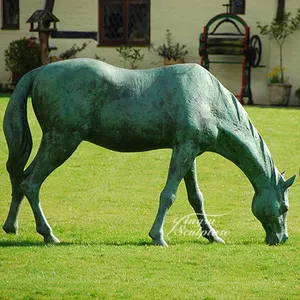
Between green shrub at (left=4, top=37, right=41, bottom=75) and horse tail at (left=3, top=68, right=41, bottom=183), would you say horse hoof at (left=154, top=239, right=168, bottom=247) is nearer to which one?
horse tail at (left=3, top=68, right=41, bottom=183)

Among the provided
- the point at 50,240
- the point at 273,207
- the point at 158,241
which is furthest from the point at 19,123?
the point at 273,207

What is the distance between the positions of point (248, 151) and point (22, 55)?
1677 cm

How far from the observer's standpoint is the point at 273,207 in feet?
→ 30.3

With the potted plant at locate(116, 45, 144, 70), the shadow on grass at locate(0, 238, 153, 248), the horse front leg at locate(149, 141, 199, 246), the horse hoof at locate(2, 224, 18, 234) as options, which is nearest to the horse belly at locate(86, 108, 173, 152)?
the horse front leg at locate(149, 141, 199, 246)

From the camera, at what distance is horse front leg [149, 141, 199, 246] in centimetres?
882

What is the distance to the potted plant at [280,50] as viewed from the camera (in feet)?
78.5

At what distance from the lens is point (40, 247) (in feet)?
28.7

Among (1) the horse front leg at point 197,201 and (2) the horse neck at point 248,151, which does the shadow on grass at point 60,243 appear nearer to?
(1) the horse front leg at point 197,201

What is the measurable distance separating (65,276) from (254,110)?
14.8 meters

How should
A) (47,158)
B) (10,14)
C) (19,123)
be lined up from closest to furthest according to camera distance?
(47,158), (19,123), (10,14)

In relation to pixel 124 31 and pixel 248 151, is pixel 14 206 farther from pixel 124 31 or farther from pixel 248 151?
pixel 124 31

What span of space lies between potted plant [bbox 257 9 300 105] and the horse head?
14.8 metres

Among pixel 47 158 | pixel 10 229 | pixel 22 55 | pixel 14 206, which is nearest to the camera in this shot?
pixel 47 158

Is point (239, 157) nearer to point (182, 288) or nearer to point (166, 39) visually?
point (182, 288)
